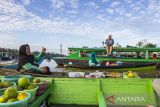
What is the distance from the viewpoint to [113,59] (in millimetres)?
16281

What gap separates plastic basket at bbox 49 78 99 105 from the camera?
4605mm

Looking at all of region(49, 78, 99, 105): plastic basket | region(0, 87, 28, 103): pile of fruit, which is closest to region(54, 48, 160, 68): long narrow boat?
region(49, 78, 99, 105): plastic basket

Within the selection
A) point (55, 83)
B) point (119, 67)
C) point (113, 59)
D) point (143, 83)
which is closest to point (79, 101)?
point (55, 83)

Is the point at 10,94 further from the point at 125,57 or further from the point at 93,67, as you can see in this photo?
the point at 125,57

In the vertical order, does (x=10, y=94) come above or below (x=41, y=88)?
above

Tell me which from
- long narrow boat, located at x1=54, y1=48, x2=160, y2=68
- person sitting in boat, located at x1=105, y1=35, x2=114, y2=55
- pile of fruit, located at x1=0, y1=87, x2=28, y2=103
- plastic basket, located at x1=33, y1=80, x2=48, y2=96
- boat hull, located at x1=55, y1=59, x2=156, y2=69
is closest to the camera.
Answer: pile of fruit, located at x1=0, y1=87, x2=28, y2=103

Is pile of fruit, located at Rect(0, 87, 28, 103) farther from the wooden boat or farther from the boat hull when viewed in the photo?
the boat hull

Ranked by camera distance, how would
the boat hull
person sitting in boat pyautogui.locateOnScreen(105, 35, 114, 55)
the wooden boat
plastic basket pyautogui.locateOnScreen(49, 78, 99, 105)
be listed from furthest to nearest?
person sitting in boat pyautogui.locateOnScreen(105, 35, 114, 55), the boat hull, plastic basket pyautogui.locateOnScreen(49, 78, 99, 105), the wooden boat

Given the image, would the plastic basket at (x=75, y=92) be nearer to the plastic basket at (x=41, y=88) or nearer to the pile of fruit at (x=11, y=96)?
the plastic basket at (x=41, y=88)

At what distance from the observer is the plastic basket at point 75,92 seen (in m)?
4.61

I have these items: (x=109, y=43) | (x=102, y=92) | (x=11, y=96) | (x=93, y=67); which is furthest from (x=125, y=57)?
(x=11, y=96)

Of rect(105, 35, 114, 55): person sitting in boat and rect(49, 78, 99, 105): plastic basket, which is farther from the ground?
rect(105, 35, 114, 55): person sitting in boat

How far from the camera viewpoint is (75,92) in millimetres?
4664

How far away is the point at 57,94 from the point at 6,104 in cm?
238
